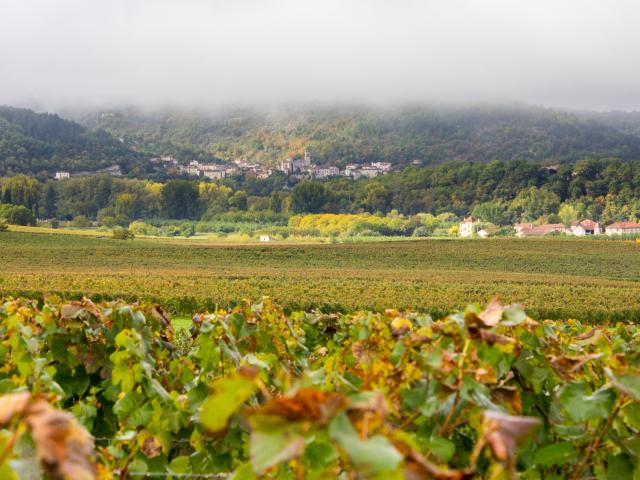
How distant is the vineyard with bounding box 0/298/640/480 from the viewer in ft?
3.80

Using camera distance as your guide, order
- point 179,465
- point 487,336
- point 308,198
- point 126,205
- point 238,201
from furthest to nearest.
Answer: point 238,201, point 308,198, point 126,205, point 179,465, point 487,336

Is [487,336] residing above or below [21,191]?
above

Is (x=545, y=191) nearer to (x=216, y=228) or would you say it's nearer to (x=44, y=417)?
(x=216, y=228)

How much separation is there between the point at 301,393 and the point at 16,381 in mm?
2415

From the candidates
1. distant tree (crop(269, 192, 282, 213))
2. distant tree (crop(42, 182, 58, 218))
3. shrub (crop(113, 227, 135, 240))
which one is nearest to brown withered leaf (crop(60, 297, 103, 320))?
shrub (crop(113, 227, 135, 240))

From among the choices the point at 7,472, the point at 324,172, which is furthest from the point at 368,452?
the point at 324,172

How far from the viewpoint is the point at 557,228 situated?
285 ft

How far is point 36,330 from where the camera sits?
4.44 meters

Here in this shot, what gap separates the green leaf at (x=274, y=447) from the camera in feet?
3.65

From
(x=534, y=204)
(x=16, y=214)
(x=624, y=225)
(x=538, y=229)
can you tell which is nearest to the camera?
(x=16, y=214)

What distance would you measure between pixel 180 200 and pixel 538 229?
5425cm

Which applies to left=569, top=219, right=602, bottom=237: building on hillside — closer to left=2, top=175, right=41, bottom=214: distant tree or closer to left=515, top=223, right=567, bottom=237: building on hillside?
left=515, top=223, right=567, bottom=237: building on hillside

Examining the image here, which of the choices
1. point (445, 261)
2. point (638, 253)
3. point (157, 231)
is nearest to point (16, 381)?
point (445, 261)

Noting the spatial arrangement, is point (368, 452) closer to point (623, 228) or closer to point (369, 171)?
point (623, 228)
